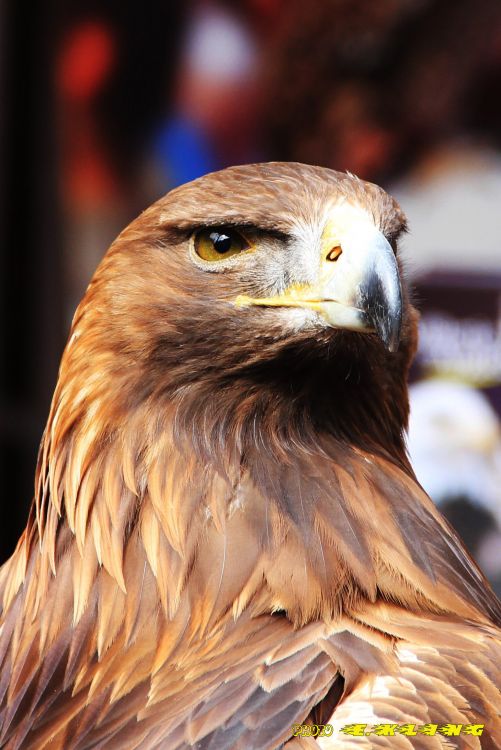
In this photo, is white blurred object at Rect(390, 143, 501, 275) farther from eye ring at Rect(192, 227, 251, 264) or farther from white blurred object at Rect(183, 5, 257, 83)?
eye ring at Rect(192, 227, 251, 264)

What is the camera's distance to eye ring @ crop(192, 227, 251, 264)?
143 centimetres

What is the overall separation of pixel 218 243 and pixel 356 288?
24 cm

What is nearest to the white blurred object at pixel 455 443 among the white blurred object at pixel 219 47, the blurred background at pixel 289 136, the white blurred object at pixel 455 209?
the blurred background at pixel 289 136

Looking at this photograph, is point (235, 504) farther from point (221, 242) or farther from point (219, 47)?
point (219, 47)

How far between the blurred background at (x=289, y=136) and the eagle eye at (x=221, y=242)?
1.29 metres

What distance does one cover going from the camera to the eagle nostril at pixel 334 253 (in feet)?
4.43

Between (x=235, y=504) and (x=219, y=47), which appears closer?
(x=235, y=504)

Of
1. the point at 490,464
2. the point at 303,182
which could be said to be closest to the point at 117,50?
the point at 490,464

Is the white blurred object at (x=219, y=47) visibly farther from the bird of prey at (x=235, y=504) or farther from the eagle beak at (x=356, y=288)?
the eagle beak at (x=356, y=288)

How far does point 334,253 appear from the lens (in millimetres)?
1354

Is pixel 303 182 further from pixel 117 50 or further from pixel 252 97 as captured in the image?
pixel 117 50

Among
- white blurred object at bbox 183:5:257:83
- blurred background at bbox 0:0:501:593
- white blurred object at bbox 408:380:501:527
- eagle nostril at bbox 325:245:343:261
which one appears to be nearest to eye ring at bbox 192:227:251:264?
eagle nostril at bbox 325:245:343:261

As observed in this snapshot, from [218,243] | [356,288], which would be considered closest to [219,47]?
[218,243]

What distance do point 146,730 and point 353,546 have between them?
1.16ft
